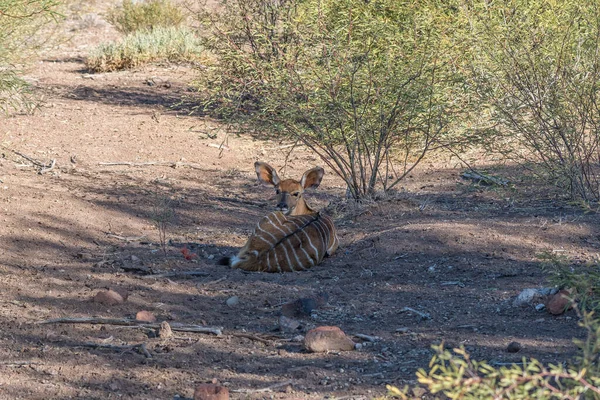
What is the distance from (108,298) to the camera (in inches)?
233

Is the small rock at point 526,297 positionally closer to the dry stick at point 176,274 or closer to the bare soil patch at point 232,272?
the bare soil patch at point 232,272

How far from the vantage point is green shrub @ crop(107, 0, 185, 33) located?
22.6 meters

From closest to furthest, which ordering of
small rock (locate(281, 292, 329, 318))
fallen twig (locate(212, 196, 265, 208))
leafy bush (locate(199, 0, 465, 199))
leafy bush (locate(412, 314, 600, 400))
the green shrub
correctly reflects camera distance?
leafy bush (locate(412, 314, 600, 400)) < small rock (locate(281, 292, 329, 318)) < leafy bush (locate(199, 0, 465, 199)) < fallen twig (locate(212, 196, 265, 208)) < the green shrub

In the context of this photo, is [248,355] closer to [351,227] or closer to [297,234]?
[297,234]

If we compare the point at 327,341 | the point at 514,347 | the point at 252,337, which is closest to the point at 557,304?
the point at 514,347

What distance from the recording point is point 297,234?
7441 millimetres

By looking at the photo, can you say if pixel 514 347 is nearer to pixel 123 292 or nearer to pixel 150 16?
pixel 123 292

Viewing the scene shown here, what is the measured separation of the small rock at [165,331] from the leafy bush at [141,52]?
13760 mm

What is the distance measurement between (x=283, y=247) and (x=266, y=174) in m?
1.61

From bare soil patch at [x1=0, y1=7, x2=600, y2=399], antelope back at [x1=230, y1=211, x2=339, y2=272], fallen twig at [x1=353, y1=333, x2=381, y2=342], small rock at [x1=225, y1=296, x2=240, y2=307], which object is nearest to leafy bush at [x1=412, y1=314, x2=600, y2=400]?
bare soil patch at [x1=0, y1=7, x2=600, y2=399]

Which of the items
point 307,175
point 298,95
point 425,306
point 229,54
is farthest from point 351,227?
point 425,306

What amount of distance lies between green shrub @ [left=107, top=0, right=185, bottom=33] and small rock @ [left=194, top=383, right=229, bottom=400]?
757 inches

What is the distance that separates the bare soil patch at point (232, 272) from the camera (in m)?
4.78

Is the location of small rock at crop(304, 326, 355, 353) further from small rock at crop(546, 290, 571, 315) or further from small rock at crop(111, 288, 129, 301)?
small rock at crop(111, 288, 129, 301)
